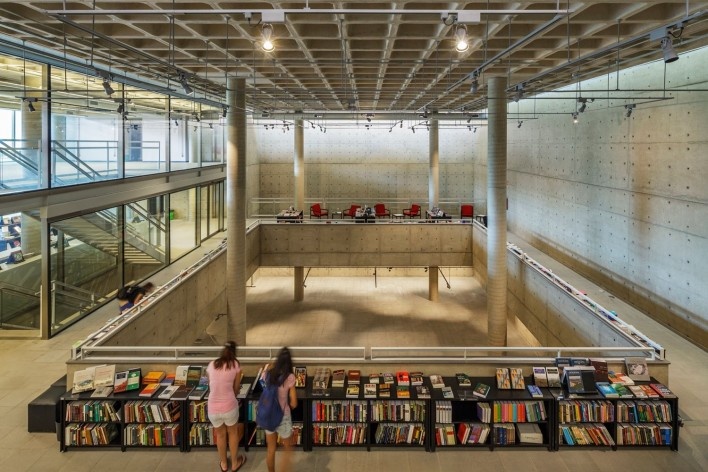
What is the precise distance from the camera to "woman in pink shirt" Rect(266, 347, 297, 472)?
5.05 meters

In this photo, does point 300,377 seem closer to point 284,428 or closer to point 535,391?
point 284,428

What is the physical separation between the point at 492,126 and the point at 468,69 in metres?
1.66

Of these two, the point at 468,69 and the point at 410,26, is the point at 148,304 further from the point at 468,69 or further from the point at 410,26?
the point at 468,69

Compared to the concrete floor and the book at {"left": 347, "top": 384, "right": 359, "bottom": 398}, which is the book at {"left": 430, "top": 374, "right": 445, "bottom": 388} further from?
the book at {"left": 347, "top": 384, "right": 359, "bottom": 398}

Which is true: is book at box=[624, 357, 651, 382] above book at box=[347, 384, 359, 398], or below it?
→ above

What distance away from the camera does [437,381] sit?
6.20 metres

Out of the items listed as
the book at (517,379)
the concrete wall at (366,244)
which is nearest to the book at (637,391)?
the book at (517,379)

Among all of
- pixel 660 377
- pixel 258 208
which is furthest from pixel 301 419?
pixel 258 208

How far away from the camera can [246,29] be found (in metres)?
9.31

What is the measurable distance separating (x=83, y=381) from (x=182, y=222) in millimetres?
11623

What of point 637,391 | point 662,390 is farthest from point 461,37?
point 662,390

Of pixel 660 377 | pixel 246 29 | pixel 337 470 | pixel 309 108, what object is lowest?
pixel 337 470

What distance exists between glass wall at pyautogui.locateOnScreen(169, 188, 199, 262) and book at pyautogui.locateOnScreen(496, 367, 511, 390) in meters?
11.9

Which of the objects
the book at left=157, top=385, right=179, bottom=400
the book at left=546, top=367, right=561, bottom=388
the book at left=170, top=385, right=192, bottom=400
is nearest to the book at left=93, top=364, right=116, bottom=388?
the book at left=157, top=385, right=179, bottom=400
